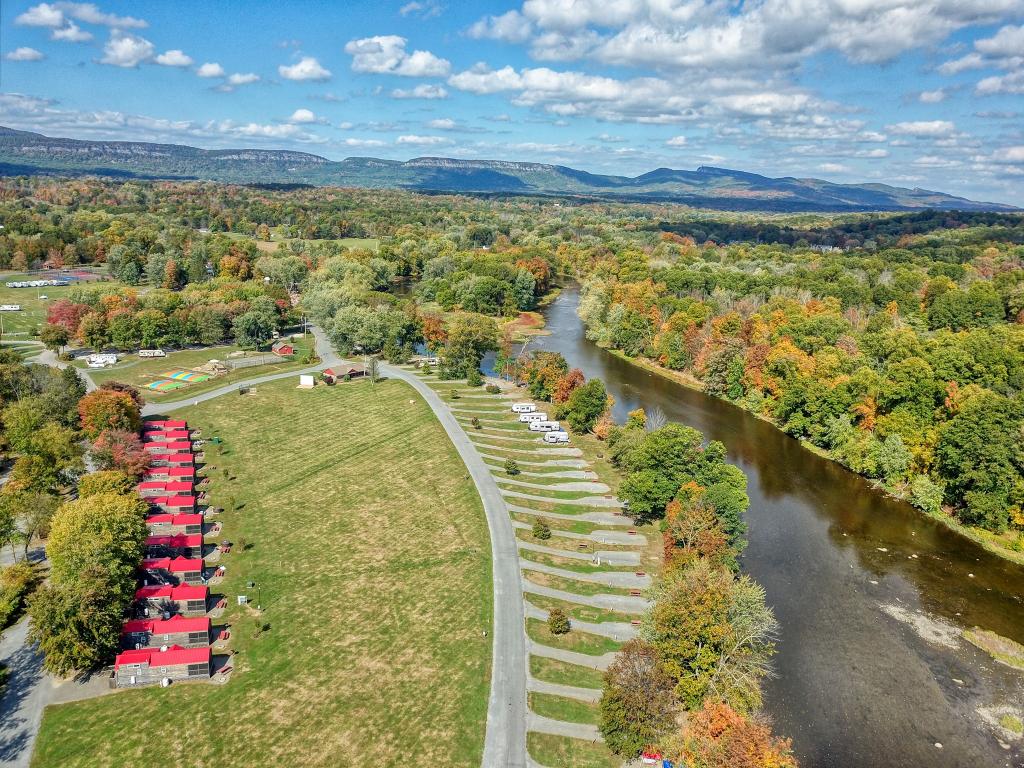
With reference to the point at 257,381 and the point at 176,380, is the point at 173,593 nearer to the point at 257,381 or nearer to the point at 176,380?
the point at 257,381

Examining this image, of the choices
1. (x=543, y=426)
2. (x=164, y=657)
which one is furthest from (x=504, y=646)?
(x=543, y=426)

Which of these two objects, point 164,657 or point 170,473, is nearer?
point 164,657

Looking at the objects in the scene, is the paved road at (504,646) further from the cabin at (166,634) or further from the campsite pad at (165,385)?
the campsite pad at (165,385)

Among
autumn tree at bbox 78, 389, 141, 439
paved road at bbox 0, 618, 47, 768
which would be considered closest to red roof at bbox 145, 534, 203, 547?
paved road at bbox 0, 618, 47, 768

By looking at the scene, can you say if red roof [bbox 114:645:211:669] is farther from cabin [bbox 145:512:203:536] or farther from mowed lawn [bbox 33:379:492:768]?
cabin [bbox 145:512:203:536]

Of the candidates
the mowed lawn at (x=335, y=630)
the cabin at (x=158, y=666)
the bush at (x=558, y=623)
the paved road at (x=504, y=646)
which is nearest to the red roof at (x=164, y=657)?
the cabin at (x=158, y=666)
